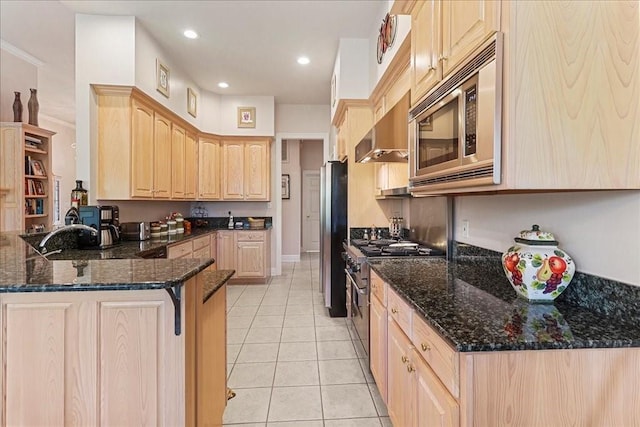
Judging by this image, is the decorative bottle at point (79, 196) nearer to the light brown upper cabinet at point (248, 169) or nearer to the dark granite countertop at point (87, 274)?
the dark granite countertop at point (87, 274)

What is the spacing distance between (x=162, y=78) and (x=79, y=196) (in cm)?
159

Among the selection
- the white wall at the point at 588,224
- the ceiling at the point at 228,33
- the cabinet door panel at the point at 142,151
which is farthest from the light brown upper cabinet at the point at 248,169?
the white wall at the point at 588,224

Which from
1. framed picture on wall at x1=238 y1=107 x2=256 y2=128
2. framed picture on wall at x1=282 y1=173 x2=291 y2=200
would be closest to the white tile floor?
framed picture on wall at x1=238 y1=107 x2=256 y2=128

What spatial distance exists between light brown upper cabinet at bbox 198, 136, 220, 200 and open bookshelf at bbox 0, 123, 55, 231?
2051 mm

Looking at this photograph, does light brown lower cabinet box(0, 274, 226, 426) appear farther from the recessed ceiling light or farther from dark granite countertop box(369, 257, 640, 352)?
the recessed ceiling light

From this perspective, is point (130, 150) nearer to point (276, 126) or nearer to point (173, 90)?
point (173, 90)

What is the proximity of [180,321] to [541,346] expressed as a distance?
3.85 feet

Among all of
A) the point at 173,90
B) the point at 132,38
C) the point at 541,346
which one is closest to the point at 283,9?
the point at 132,38

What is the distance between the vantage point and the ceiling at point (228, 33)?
303cm

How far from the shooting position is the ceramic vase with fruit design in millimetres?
1248

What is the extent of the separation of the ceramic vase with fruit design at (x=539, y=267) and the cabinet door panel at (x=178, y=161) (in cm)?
398

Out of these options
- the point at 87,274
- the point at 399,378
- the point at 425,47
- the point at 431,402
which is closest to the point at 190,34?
the point at 425,47

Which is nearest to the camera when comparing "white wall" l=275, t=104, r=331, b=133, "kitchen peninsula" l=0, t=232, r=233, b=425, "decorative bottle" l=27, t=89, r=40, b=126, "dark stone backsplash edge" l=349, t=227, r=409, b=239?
"kitchen peninsula" l=0, t=232, r=233, b=425

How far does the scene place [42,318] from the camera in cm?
120
